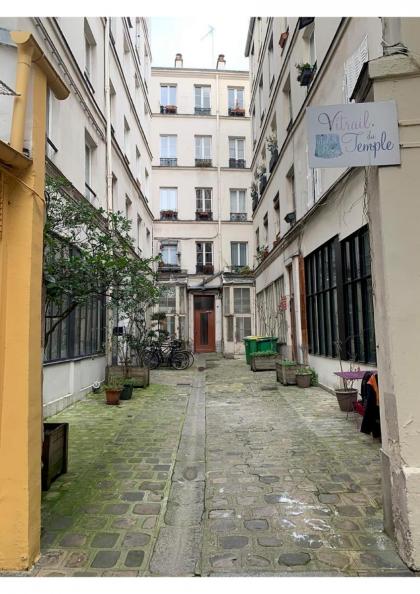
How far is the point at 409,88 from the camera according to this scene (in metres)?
2.98

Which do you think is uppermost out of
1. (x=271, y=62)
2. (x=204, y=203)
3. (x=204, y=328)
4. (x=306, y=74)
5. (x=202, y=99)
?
(x=202, y=99)

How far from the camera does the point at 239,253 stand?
2242cm

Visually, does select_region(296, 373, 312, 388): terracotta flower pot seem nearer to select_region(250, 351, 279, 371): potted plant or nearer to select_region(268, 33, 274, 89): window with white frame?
select_region(250, 351, 279, 371): potted plant

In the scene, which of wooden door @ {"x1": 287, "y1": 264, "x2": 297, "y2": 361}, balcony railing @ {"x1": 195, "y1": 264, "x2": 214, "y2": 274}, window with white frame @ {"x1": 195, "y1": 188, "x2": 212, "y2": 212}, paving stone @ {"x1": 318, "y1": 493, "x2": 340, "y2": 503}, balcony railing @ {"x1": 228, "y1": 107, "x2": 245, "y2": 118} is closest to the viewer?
paving stone @ {"x1": 318, "y1": 493, "x2": 340, "y2": 503}

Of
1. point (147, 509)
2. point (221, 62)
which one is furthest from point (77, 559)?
point (221, 62)

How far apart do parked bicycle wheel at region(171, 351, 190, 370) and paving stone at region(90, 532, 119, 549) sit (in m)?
11.6

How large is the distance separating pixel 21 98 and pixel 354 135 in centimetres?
234

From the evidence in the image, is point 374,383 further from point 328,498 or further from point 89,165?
point 89,165

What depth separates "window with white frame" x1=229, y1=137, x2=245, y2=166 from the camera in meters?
23.3

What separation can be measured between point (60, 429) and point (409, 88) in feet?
14.3

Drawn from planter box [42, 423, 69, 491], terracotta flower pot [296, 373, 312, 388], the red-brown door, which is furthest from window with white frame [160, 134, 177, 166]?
planter box [42, 423, 69, 491]

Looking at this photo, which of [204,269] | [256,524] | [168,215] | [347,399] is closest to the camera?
[256,524]

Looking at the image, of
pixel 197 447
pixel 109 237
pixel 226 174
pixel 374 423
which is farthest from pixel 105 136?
pixel 226 174

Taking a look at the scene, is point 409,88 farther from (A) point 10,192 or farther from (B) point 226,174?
(B) point 226,174
